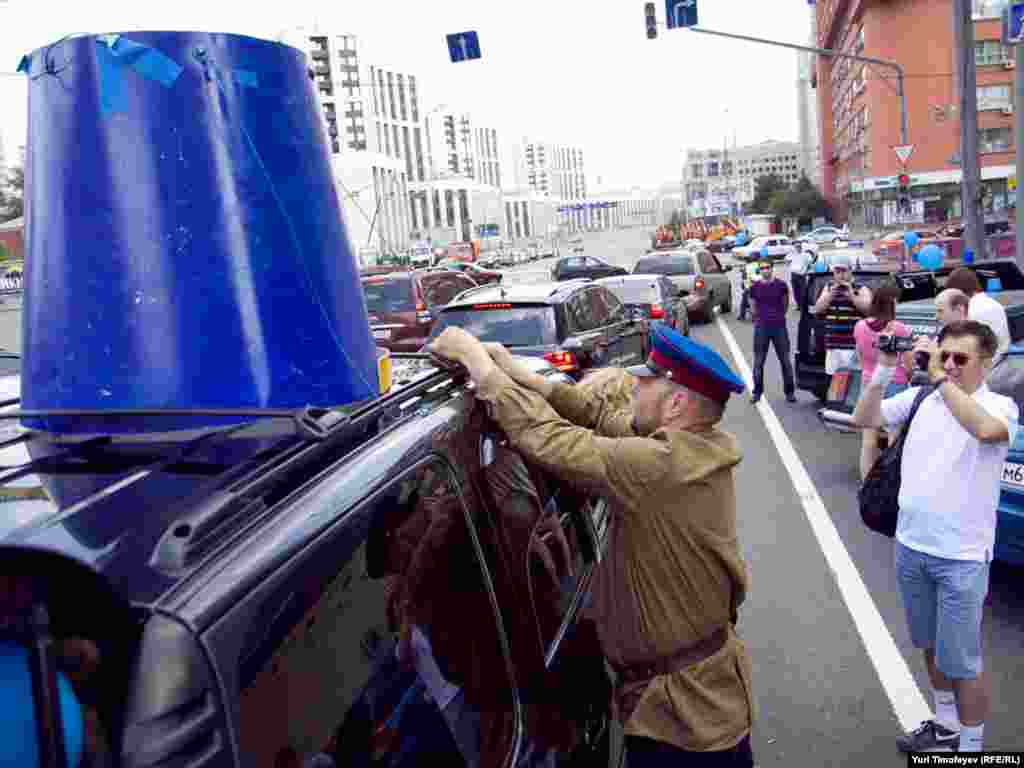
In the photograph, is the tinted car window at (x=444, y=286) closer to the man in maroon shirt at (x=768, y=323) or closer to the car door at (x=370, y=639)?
the man in maroon shirt at (x=768, y=323)

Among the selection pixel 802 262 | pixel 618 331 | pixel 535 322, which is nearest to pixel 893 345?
pixel 535 322

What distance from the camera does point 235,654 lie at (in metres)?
→ 1.24

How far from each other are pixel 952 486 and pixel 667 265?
70.5 feet

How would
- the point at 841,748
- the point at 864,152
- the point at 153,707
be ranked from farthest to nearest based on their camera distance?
the point at 864,152
the point at 841,748
the point at 153,707

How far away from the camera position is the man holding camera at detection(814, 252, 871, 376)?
9477 mm

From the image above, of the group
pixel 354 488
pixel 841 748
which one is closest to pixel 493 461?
pixel 354 488

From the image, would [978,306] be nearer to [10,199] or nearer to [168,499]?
[168,499]

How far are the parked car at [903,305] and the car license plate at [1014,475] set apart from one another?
3.01m

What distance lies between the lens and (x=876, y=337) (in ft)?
23.2

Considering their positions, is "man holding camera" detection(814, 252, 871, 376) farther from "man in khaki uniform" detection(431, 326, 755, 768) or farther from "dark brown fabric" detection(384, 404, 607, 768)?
"dark brown fabric" detection(384, 404, 607, 768)

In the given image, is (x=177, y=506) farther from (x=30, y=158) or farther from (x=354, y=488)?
(x=30, y=158)

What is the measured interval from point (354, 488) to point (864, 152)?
3312 inches

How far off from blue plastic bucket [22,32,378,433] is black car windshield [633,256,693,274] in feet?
74.9

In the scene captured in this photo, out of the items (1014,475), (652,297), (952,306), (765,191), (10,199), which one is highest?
(10,199)
